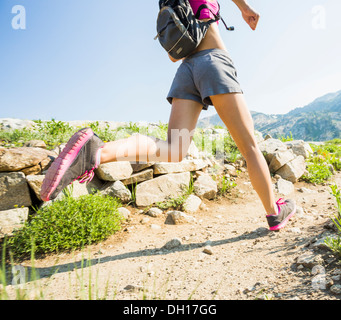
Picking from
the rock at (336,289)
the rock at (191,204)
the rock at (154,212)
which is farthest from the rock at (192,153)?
the rock at (336,289)

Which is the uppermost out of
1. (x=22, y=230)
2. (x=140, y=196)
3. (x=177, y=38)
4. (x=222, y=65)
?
(x=177, y=38)

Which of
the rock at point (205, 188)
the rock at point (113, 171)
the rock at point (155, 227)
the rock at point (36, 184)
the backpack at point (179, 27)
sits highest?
the backpack at point (179, 27)

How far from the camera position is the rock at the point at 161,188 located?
10.9 feet

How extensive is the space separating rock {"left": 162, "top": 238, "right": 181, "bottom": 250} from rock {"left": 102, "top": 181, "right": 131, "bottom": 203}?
115 centimetres

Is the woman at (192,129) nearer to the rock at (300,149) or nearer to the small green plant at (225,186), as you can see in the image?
the small green plant at (225,186)

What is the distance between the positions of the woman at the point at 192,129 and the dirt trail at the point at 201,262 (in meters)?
0.36

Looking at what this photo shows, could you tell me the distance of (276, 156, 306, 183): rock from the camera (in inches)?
177

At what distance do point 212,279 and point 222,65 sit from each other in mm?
1595

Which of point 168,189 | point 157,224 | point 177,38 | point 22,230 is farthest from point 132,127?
point 177,38

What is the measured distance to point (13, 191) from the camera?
9.09ft

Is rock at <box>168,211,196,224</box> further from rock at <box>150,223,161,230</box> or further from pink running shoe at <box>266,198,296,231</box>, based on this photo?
pink running shoe at <box>266,198,296,231</box>

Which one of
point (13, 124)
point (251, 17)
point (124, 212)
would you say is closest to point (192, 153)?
point (124, 212)

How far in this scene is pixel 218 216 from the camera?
3158 millimetres
